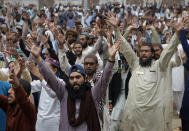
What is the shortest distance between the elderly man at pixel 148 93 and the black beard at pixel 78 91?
5.20 feet

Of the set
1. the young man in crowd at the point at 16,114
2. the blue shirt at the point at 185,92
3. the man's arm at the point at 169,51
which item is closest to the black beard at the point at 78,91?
the young man in crowd at the point at 16,114

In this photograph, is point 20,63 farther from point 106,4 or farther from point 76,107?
point 106,4

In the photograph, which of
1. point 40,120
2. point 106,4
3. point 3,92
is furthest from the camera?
point 106,4

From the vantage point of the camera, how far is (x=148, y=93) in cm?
535

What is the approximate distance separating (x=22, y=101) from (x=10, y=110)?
0.33m

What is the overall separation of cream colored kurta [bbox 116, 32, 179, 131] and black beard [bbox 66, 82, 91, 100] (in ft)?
5.19

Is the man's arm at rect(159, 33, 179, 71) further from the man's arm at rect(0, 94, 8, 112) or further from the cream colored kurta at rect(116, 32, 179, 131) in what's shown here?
the man's arm at rect(0, 94, 8, 112)

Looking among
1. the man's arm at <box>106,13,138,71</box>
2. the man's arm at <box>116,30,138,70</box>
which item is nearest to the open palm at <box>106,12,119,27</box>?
the man's arm at <box>106,13,138,71</box>

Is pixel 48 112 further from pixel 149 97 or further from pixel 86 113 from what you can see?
pixel 149 97

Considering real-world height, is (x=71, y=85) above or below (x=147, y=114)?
above

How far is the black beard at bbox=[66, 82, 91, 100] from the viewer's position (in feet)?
12.7

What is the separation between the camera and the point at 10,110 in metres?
3.87

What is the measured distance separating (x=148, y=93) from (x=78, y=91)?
172cm

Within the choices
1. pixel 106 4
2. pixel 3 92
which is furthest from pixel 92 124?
pixel 106 4
